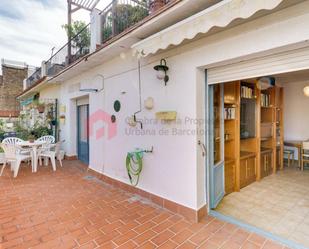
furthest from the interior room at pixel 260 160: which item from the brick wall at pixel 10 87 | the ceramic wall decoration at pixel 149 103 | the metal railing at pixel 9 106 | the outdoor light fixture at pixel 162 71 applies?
the brick wall at pixel 10 87

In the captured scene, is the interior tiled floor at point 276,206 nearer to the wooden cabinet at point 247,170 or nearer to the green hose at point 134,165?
the wooden cabinet at point 247,170

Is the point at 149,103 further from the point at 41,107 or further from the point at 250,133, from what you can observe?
the point at 41,107

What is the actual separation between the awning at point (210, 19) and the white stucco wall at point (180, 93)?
1.97ft

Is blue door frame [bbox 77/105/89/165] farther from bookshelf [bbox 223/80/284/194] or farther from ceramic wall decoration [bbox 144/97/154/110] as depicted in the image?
bookshelf [bbox 223/80/284/194]

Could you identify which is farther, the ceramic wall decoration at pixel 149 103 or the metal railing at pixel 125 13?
the metal railing at pixel 125 13

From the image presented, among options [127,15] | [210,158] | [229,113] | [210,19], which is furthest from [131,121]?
[210,19]

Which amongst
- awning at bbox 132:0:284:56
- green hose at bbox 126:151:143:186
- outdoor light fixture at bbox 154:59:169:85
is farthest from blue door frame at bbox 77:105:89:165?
awning at bbox 132:0:284:56

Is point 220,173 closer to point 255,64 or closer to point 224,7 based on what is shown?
point 255,64

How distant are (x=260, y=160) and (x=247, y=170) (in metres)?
0.82

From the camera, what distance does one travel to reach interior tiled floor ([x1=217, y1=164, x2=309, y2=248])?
10.1ft

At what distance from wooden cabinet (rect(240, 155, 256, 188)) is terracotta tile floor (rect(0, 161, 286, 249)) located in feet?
6.39

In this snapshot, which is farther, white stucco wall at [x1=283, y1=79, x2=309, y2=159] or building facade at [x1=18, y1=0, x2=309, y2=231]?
white stucco wall at [x1=283, y1=79, x2=309, y2=159]

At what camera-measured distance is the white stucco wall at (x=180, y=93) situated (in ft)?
8.00

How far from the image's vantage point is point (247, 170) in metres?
5.00
